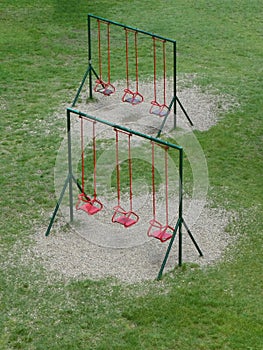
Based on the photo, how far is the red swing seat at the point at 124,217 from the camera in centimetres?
1652

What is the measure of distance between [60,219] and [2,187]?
1.89 metres

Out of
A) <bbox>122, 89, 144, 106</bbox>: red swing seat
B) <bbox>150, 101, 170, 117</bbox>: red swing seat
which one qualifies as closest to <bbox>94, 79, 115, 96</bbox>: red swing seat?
<bbox>122, 89, 144, 106</bbox>: red swing seat

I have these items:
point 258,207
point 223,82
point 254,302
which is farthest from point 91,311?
point 223,82

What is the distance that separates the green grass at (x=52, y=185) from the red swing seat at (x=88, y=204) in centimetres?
72

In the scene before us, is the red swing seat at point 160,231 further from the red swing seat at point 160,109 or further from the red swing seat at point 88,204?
the red swing seat at point 160,109

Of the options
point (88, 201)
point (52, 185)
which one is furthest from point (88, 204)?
point (52, 185)

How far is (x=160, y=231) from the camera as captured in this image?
1633 cm

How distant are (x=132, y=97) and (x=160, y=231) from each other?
579 cm

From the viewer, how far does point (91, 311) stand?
A: 1508cm

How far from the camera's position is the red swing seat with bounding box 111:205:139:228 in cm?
1652

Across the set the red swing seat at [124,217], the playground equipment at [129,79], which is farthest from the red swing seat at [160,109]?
the red swing seat at [124,217]

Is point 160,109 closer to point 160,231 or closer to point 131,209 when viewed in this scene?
point 131,209

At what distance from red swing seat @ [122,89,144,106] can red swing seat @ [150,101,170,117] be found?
37cm

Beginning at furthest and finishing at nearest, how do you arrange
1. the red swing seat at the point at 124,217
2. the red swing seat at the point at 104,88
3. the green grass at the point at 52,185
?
the red swing seat at the point at 104,88, the red swing seat at the point at 124,217, the green grass at the point at 52,185
